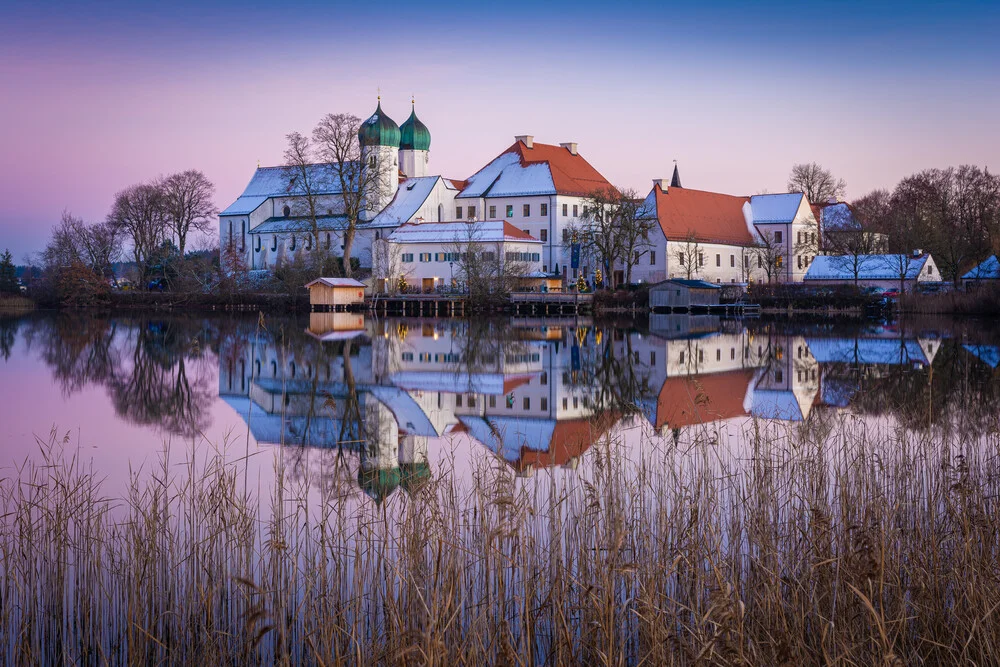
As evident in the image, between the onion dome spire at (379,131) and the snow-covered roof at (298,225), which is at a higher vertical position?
the onion dome spire at (379,131)

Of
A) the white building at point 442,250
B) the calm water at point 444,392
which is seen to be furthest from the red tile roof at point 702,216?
the calm water at point 444,392

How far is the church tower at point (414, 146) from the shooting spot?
3253 inches

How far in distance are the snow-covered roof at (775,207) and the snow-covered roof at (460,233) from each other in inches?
761

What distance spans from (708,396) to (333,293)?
4908 centimetres

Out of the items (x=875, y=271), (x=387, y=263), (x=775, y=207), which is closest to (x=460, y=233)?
(x=387, y=263)

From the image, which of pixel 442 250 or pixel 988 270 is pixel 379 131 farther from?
pixel 988 270

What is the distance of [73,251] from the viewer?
242 ft

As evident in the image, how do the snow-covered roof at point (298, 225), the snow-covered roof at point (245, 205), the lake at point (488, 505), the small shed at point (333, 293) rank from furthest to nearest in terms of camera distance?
the snow-covered roof at point (245, 205), the snow-covered roof at point (298, 225), the small shed at point (333, 293), the lake at point (488, 505)

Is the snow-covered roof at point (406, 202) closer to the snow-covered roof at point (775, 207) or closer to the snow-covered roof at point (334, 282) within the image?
the snow-covered roof at point (334, 282)

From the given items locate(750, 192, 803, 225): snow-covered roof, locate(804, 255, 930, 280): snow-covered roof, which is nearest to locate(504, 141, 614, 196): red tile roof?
locate(750, 192, 803, 225): snow-covered roof

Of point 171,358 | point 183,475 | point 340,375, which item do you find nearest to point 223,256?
point 171,358

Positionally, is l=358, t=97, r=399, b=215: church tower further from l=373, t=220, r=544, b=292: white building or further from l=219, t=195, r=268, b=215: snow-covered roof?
l=219, t=195, r=268, b=215: snow-covered roof

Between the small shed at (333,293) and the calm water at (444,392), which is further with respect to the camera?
the small shed at (333,293)

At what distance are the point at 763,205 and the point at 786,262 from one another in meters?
5.02
